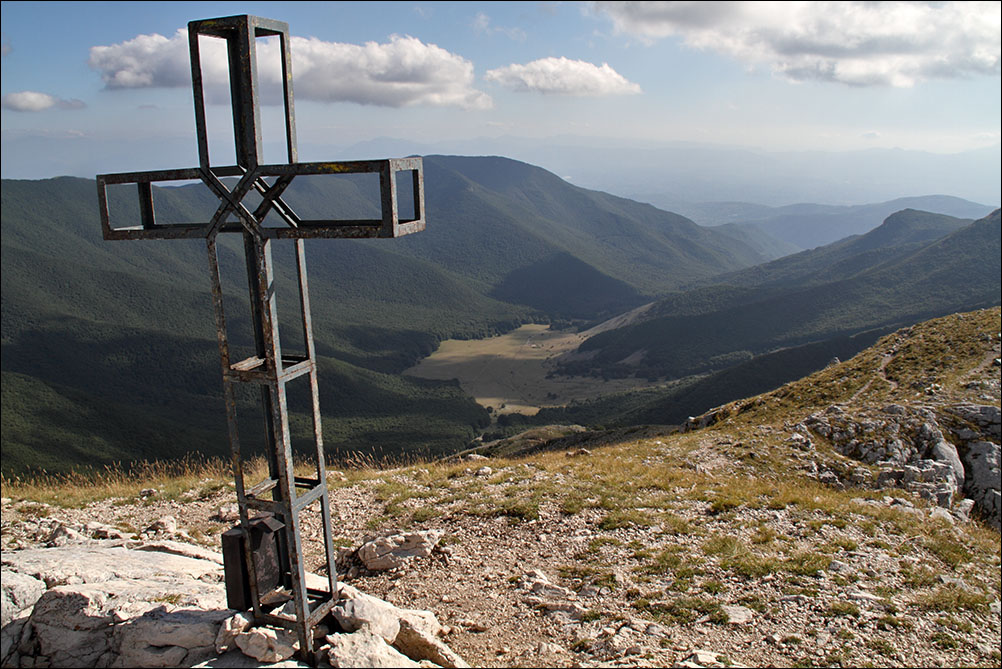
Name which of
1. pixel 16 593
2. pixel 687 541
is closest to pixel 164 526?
pixel 16 593

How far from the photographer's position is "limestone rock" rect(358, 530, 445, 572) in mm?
9680

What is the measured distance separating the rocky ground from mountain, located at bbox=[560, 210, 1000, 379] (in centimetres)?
13757

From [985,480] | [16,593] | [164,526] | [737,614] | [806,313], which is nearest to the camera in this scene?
[16,593]

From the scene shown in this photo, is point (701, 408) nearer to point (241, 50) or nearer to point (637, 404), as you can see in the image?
point (637, 404)

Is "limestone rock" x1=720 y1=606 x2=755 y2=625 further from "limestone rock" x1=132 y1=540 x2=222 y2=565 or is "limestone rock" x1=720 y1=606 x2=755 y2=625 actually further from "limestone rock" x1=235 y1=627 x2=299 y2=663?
"limestone rock" x1=132 y1=540 x2=222 y2=565

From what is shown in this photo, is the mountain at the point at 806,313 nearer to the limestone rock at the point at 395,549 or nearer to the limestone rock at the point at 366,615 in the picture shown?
the limestone rock at the point at 395,549

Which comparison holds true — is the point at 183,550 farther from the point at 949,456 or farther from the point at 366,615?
the point at 949,456

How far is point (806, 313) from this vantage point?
534ft

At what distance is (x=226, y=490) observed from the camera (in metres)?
14.1

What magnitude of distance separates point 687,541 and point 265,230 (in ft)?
29.3

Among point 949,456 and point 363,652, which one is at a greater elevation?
point 363,652

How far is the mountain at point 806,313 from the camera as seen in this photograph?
5753 inches

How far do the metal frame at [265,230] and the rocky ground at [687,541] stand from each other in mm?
2578

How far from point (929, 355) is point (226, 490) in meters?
27.6
